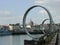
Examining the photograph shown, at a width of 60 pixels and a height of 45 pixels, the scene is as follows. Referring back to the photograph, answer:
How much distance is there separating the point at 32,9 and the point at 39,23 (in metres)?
0.33

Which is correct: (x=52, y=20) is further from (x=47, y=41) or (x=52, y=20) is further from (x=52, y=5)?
(x=47, y=41)

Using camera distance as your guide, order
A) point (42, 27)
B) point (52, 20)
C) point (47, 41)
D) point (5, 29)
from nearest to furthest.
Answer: point (47, 41) < point (5, 29) < point (52, 20) < point (42, 27)

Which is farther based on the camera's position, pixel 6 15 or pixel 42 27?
pixel 42 27

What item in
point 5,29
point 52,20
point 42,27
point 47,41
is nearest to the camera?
point 47,41

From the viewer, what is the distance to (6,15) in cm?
322

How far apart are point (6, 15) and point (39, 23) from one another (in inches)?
24.5

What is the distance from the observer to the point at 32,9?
3.06 metres

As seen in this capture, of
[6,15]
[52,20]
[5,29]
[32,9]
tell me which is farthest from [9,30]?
[52,20]

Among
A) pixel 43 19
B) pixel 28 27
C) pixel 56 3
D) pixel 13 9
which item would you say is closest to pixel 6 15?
pixel 13 9

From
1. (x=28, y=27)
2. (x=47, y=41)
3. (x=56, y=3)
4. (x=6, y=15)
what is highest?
(x=56, y=3)

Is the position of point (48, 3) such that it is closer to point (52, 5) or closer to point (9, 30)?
point (52, 5)

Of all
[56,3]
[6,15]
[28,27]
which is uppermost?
[56,3]

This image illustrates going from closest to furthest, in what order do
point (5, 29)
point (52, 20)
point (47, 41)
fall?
point (47, 41) < point (5, 29) < point (52, 20)

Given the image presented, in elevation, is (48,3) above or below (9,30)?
above
